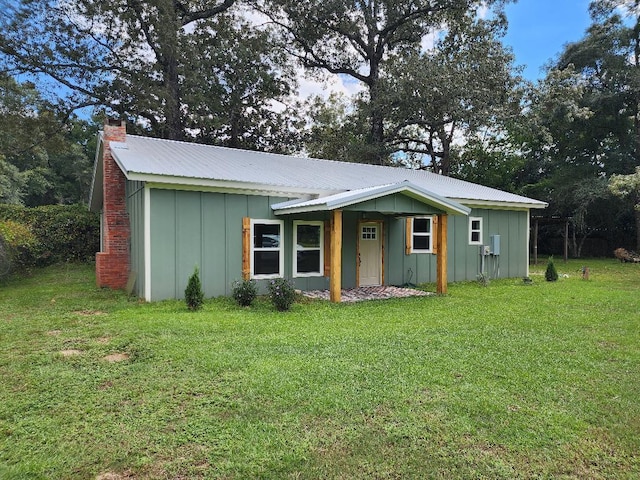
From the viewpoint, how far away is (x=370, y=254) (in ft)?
35.1

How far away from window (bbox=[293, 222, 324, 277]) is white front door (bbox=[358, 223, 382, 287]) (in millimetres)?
1178

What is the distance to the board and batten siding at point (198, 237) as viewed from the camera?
25.8 ft

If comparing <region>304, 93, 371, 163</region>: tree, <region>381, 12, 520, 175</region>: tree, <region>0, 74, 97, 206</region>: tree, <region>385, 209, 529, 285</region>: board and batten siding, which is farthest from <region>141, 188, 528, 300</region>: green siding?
<region>304, 93, 371, 163</region>: tree

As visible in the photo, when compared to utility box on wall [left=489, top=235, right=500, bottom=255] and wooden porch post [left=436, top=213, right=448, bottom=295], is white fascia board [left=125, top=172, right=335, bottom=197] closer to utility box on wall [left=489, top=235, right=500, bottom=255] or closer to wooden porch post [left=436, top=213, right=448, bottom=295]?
wooden porch post [left=436, top=213, right=448, bottom=295]

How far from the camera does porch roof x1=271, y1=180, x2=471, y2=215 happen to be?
7793 millimetres

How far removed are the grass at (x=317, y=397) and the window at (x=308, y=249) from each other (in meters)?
2.96

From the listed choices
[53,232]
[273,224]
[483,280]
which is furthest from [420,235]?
[53,232]

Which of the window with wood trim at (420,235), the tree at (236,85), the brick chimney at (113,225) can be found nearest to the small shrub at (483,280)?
the window with wood trim at (420,235)

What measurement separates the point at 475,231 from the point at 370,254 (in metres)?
3.84

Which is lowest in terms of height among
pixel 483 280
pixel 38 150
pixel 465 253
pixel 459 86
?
pixel 483 280

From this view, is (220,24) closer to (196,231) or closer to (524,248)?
(196,231)

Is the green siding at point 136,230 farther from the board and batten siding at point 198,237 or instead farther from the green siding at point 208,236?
the board and batten siding at point 198,237

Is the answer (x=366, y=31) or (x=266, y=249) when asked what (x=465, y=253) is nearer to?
(x=266, y=249)

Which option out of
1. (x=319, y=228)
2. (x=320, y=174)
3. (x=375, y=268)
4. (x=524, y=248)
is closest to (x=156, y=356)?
(x=319, y=228)
